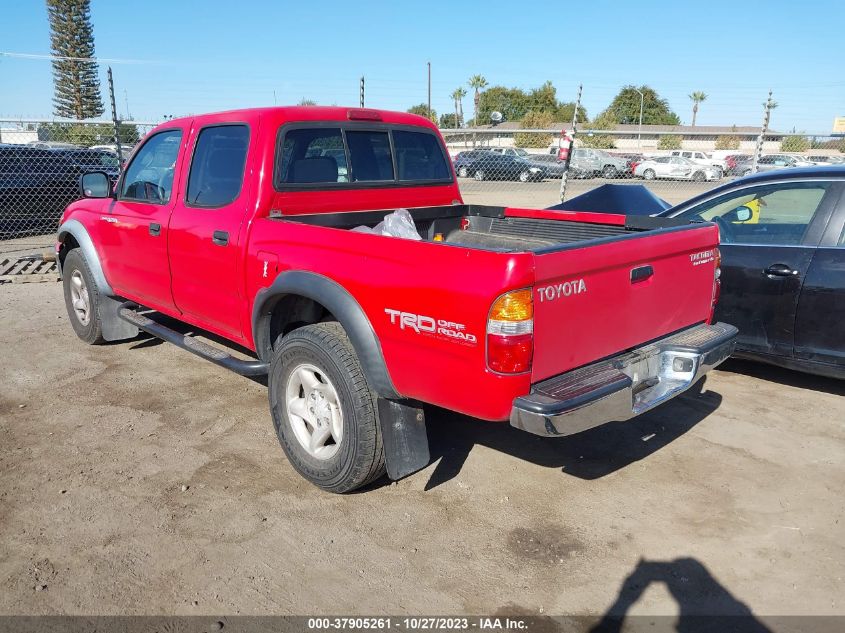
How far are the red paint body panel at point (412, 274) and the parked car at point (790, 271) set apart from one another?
3.75 feet

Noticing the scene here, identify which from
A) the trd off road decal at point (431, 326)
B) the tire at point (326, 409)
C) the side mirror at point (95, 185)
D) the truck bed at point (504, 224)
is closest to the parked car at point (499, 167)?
the side mirror at point (95, 185)

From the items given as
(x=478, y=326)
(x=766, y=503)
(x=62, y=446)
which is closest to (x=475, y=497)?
(x=478, y=326)

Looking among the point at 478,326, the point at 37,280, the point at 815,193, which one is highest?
the point at 815,193

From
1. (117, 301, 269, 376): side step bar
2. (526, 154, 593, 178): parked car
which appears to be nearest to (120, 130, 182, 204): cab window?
(117, 301, 269, 376): side step bar

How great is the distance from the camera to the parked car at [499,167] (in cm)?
2431

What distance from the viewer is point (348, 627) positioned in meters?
2.58

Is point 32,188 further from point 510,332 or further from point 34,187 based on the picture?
point 510,332

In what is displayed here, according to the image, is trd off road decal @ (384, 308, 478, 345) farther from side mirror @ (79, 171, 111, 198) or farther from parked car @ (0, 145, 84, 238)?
parked car @ (0, 145, 84, 238)

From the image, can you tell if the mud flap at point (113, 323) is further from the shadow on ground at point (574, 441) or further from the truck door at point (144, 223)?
the shadow on ground at point (574, 441)

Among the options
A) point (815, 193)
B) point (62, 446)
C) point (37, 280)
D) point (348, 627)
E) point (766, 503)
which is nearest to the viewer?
point (348, 627)

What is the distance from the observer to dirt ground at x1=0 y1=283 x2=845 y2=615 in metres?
2.75

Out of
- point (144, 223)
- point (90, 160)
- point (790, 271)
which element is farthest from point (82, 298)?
point (90, 160)

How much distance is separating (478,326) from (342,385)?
896mm

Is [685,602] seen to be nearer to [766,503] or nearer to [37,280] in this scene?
[766,503]
